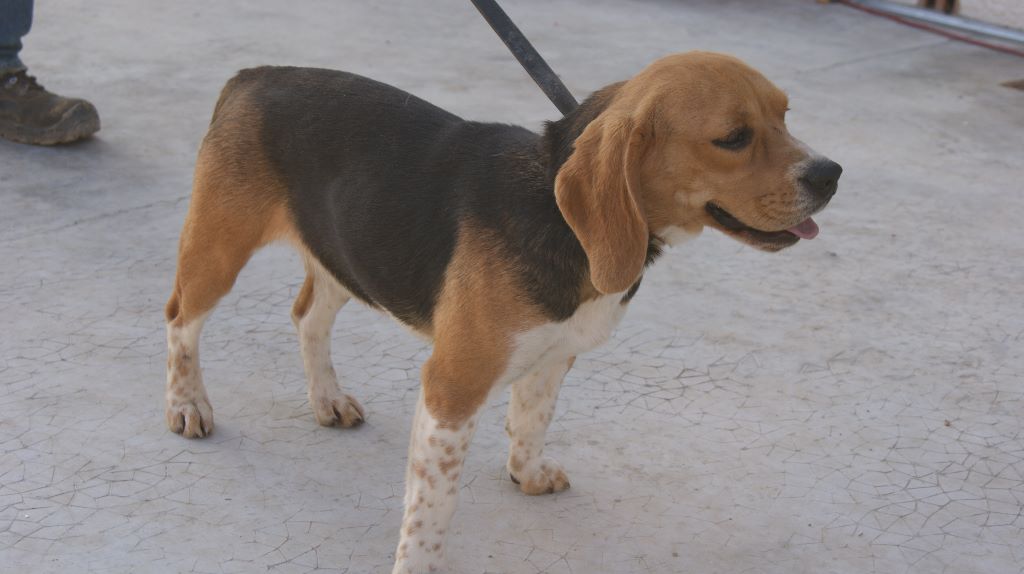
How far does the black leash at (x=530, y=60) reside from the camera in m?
3.16

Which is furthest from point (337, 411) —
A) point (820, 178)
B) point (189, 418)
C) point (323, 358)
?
point (820, 178)

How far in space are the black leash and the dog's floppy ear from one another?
524 mm

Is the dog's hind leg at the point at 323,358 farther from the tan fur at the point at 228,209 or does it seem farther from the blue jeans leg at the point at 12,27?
the blue jeans leg at the point at 12,27

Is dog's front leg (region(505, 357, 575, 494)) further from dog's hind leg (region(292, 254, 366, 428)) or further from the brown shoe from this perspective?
the brown shoe

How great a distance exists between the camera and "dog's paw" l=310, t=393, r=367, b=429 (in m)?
3.61

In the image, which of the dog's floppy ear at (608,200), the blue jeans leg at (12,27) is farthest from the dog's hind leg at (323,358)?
the blue jeans leg at (12,27)

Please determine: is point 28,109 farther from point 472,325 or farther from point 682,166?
point 682,166

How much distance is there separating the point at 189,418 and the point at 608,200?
157cm

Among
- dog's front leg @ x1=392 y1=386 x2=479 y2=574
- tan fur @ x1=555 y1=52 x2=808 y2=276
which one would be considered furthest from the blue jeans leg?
tan fur @ x1=555 y1=52 x2=808 y2=276

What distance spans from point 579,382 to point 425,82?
10.7 feet

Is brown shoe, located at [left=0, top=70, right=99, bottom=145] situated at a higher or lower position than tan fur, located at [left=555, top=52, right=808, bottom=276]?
lower

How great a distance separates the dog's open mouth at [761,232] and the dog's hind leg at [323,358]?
1.29 metres

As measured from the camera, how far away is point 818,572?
3.07m

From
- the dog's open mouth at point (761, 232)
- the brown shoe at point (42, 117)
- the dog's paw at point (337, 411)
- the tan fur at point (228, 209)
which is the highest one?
the dog's open mouth at point (761, 232)
